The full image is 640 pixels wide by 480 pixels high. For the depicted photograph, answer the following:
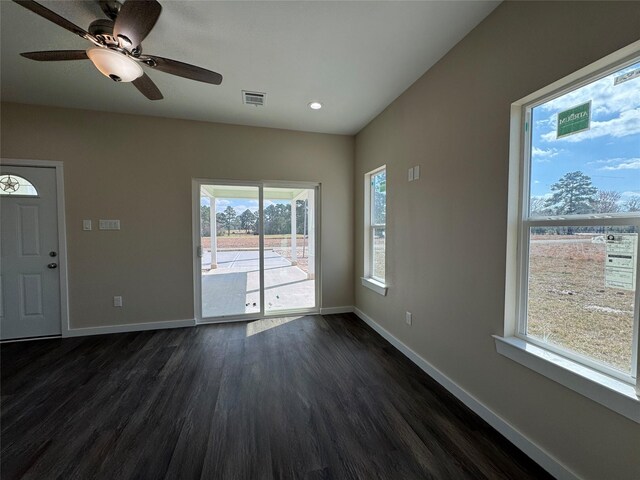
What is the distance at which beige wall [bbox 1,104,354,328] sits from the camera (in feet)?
10.4

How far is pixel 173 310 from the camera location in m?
3.55

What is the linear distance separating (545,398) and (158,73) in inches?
151

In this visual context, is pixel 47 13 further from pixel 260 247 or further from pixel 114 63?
pixel 260 247

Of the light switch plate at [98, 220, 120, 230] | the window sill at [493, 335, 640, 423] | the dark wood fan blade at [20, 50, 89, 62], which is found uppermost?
the dark wood fan blade at [20, 50, 89, 62]

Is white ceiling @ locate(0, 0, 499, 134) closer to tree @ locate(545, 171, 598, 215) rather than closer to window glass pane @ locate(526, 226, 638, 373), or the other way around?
tree @ locate(545, 171, 598, 215)

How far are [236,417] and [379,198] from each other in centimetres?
291

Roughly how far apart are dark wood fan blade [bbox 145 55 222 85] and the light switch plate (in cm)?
229

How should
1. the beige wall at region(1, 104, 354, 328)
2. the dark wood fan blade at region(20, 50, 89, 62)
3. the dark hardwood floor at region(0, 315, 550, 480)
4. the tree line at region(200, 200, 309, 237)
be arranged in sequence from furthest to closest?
the tree line at region(200, 200, 309, 237) → the beige wall at region(1, 104, 354, 328) → the dark wood fan blade at region(20, 50, 89, 62) → the dark hardwood floor at region(0, 315, 550, 480)

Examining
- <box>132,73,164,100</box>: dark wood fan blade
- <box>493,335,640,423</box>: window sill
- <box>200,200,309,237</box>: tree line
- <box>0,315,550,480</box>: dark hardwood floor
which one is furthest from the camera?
<box>200,200,309,237</box>: tree line

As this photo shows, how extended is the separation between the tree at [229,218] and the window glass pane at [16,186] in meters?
2.15

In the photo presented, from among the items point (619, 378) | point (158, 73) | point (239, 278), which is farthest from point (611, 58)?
point (239, 278)

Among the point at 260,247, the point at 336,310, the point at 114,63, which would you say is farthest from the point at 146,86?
the point at 336,310

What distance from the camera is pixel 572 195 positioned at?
1457 mm

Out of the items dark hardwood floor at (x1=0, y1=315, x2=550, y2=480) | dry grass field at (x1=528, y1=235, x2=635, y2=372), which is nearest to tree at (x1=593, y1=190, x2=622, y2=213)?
dry grass field at (x1=528, y1=235, x2=635, y2=372)
